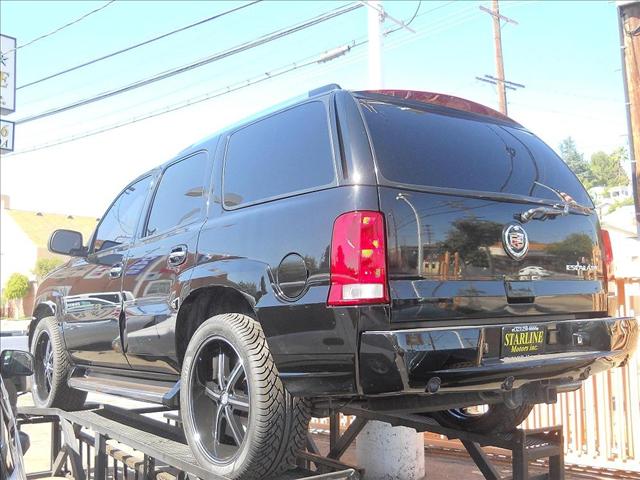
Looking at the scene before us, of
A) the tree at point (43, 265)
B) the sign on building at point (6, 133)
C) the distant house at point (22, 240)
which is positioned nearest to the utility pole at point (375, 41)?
the sign on building at point (6, 133)

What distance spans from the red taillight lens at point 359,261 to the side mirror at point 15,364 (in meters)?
1.79

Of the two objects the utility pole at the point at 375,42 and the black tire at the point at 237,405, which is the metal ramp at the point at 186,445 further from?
the utility pole at the point at 375,42

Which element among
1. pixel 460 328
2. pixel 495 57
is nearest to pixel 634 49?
pixel 460 328

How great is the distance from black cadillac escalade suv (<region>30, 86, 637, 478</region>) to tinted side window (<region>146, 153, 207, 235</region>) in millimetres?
35

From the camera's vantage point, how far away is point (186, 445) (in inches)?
170

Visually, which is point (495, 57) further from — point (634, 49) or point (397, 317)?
point (397, 317)

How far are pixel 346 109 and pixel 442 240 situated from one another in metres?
0.77

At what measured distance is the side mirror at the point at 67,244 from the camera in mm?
5547

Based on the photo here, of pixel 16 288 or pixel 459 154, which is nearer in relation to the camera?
pixel 459 154

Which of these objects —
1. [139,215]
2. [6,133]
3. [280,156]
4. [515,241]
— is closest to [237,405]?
[280,156]

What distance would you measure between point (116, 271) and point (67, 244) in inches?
39.8

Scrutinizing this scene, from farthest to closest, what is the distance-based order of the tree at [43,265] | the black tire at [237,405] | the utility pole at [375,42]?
the tree at [43,265], the utility pole at [375,42], the black tire at [237,405]

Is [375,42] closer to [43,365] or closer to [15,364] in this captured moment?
[43,365]

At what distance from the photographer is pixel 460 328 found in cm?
286
